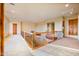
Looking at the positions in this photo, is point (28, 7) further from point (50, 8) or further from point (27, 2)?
point (50, 8)

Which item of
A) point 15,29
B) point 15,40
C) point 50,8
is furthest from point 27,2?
point 15,40

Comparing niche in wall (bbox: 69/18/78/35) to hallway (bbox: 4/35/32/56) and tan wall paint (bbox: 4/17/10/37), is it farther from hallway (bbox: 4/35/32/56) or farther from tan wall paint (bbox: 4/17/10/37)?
tan wall paint (bbox: 4/17/10/37)

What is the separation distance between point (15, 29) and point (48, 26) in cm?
63

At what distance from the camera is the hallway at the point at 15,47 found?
6.38 feet

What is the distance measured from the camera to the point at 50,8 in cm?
199

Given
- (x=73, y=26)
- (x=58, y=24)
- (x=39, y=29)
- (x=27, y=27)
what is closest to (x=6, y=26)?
(x=27, y=27)

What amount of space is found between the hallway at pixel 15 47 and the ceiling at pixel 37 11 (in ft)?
1.23

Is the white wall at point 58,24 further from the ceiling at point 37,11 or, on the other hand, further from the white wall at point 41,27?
the white wall at point 41,27

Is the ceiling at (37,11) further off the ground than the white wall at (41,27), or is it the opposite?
the ceiling at (37,11)

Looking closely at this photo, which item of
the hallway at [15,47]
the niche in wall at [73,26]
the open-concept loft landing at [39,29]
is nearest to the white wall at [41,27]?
the open-concept loft landing at [39,29]

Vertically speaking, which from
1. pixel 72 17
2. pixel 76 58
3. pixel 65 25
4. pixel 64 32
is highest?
pixel 72 17

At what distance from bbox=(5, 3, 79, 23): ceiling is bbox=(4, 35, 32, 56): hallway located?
14.8 inches

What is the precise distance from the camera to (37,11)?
201 cm

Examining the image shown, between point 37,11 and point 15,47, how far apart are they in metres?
0.77
